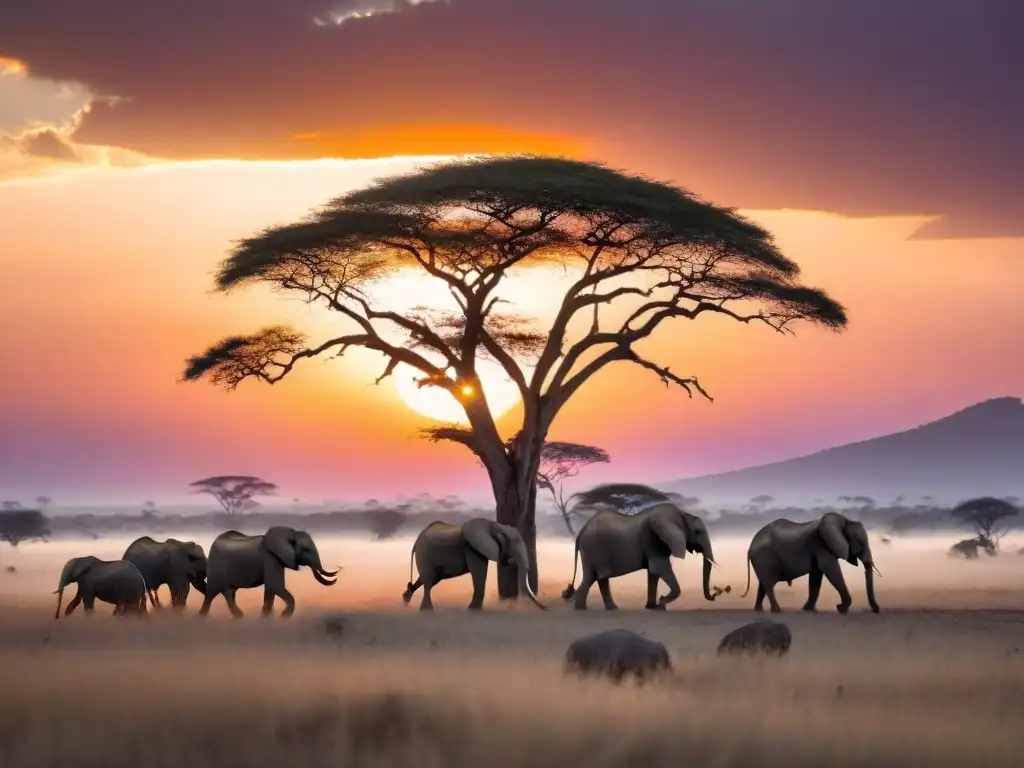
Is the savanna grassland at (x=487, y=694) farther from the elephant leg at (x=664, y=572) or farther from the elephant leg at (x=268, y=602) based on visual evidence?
the elephant leg at (x=664, y=572)

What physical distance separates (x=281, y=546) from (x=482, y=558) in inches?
156

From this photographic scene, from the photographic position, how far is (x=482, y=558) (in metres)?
30.0

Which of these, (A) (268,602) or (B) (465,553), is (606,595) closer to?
(B) (465,553)

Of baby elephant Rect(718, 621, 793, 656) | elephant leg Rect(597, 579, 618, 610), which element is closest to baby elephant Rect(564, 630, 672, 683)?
baby elephant Rect(718, 621, 793, 656)

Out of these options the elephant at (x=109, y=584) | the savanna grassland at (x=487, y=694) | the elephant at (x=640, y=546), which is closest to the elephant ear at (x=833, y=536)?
the savanna grassland at (x=487, y=694)

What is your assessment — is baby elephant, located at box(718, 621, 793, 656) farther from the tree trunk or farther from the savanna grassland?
the tree trunk

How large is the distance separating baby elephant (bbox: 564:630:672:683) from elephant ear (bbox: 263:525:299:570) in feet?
39.5

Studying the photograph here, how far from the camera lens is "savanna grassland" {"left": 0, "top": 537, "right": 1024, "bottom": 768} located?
12.3 metres

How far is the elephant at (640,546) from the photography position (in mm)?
29781

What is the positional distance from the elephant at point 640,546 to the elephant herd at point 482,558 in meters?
0.02

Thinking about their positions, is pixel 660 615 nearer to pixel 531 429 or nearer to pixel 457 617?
pixel 457 617

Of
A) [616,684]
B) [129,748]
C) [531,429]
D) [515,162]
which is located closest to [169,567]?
[531,429]

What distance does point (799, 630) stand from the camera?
79.2 ft

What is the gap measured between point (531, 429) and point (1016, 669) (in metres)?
16.4
